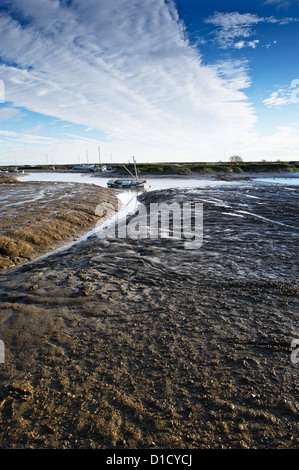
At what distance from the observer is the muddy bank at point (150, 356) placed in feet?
10.3

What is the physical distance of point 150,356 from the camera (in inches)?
174

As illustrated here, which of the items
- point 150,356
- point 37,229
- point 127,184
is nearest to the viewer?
point 150,356

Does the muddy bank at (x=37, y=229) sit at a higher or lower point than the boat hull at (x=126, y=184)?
lower

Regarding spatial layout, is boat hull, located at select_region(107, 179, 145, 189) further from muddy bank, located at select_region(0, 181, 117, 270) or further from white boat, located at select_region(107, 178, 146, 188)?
muddy bank, located at select_region(0, 181, 117, 270)

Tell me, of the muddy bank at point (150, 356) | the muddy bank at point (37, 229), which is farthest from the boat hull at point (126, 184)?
the muddy bank at point (150, 356)

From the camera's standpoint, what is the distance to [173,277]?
25.7 ft

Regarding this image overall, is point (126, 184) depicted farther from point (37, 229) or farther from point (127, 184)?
point (37, 229)

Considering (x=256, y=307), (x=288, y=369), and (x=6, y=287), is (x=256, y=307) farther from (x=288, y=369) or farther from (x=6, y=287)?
(x=6, y=287)

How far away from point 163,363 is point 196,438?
4.27 feet

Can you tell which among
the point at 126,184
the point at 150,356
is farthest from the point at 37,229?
the point at 126,184

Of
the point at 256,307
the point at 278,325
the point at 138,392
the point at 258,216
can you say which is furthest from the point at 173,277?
the point at 258,216

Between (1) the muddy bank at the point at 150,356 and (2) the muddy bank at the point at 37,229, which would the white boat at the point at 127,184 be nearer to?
(2) the muddy bank at the point at 37,229

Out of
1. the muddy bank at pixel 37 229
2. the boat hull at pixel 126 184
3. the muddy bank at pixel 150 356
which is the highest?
the boat hull at pixel 126 184
